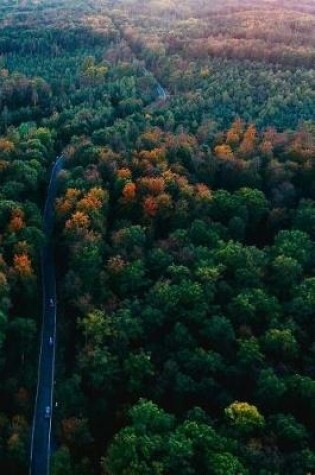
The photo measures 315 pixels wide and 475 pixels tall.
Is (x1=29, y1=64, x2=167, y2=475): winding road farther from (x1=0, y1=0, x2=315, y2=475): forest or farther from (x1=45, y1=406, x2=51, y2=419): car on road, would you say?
(x1=0, y1=0, x2=315, y2=475): forest

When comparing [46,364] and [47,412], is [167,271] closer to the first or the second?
[46,364]

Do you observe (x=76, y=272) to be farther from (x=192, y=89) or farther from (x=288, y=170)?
(x=192, y=89)

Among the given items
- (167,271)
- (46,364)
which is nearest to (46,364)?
(46,364)

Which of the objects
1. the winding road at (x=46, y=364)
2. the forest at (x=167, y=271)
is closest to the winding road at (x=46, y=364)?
the winding road at (x=46, y=364)

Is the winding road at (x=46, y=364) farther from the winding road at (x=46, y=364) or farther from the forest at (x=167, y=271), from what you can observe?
the forest at (x=167, y=271)

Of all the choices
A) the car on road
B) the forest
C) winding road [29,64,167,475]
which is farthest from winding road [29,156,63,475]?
the forest

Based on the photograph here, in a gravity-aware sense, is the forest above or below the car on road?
above
